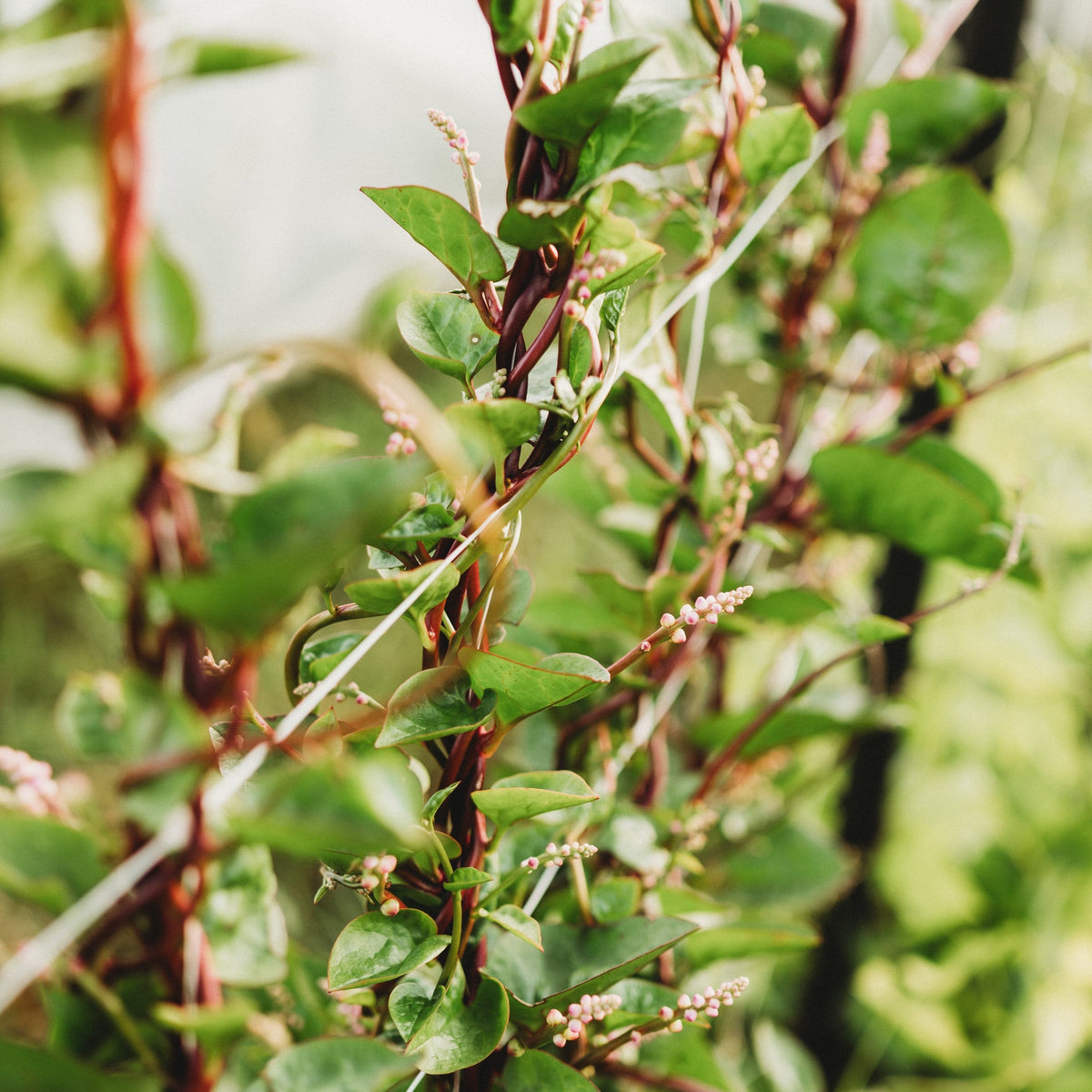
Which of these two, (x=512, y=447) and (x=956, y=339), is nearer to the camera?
(x=512, y=447)

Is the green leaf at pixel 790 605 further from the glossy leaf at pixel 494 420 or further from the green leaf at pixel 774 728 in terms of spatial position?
the glossy leaf at pixel 494 420

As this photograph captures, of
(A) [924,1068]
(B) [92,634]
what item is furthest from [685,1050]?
(B) [92,634]

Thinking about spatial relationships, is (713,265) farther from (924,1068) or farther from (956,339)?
(924,1068)

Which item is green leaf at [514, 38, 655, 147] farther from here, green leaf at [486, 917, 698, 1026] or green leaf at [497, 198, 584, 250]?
green leaf at [486, 917, 698, 1026]

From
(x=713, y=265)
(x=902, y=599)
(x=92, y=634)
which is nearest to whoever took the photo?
(x=713, y=265)

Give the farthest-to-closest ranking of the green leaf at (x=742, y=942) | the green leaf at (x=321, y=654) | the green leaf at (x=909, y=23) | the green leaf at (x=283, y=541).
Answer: the green leaf at (x=909, y=23)
the green leaf at (x=742, y=942)
the green leaf at (x=321, y=654)
the green leaf at (x=283, y=541)

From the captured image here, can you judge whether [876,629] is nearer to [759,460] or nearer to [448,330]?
[759,460]

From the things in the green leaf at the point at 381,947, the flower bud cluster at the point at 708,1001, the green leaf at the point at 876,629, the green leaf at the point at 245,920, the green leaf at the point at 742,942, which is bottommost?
the green leaf at the point at 742,942

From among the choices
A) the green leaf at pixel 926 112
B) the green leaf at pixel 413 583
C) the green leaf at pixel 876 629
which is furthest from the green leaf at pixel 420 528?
the green leaf at pixel 926 112
